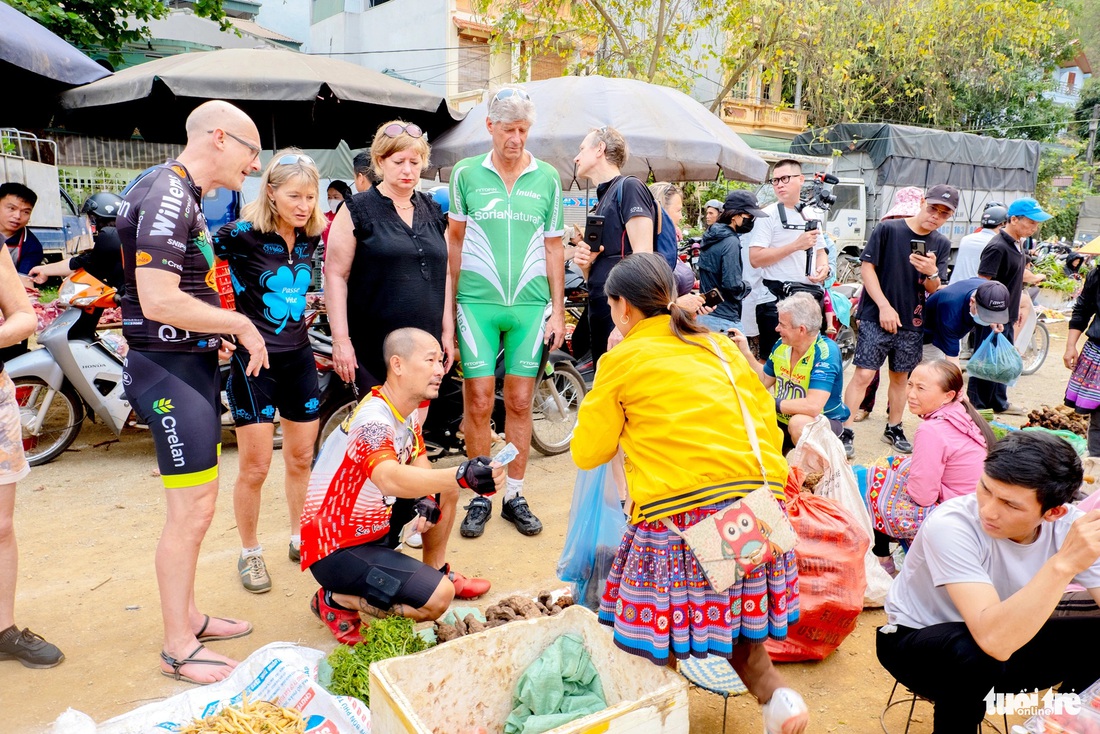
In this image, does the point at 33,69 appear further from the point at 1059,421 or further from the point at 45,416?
the point at 1059,421

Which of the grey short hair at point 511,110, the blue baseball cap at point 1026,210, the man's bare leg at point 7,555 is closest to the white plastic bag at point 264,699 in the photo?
the man's bare leg at point 7,555

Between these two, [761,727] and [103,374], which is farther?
[103,374]

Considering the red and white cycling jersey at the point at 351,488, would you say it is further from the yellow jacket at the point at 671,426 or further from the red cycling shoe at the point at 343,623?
the yellow jacket at the point at 671,426

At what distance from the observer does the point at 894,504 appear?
346 cm

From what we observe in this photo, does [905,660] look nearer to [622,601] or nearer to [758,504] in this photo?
[758,504]

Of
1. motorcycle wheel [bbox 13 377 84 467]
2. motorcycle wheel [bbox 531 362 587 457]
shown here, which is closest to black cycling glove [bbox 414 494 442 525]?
motorcycle wheel [bbox 531 362 587 457]

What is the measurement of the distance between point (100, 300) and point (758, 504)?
15.0 ft

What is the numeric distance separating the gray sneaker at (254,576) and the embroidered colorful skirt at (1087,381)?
504 centimetres

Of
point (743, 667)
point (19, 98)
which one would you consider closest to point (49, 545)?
point (743, 667)

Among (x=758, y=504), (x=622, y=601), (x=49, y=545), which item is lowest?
(x=49, y=545)

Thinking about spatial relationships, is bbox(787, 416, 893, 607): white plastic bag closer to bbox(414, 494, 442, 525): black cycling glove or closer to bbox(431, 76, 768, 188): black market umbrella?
bbox(414, 494, 442, 525): black cycling glove

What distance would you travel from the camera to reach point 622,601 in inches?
92.6

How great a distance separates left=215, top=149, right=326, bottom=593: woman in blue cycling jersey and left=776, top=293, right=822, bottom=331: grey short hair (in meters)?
2.54
